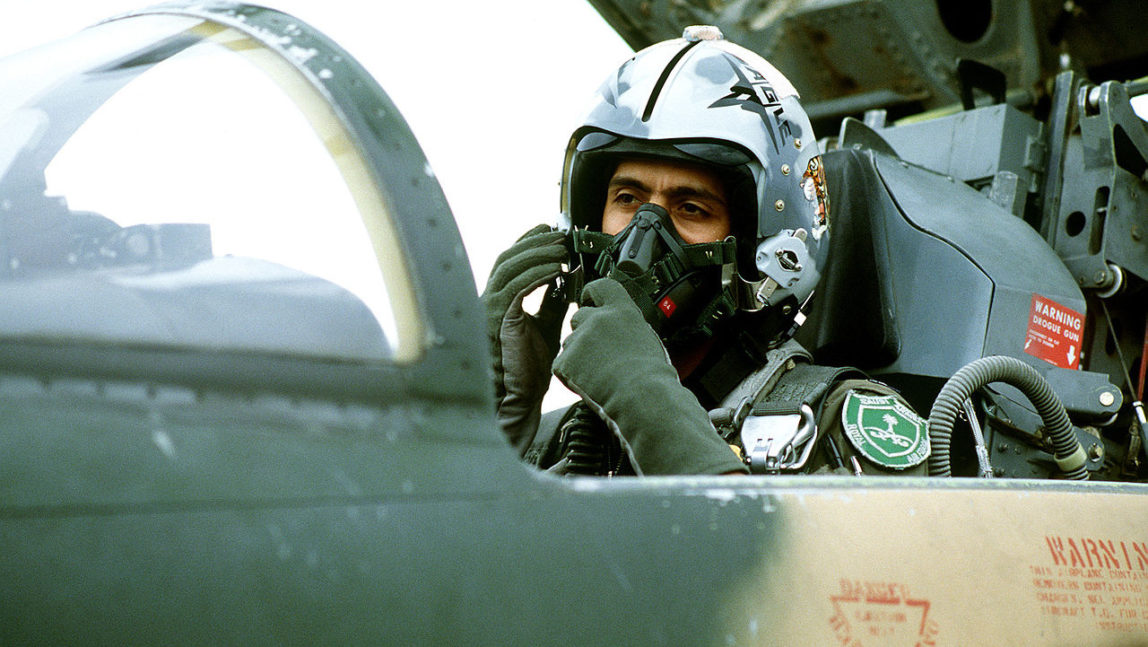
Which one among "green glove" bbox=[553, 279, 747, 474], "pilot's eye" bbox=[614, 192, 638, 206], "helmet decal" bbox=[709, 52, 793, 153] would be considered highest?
"helmet decal" bbox=[709, 52, 793, 153]

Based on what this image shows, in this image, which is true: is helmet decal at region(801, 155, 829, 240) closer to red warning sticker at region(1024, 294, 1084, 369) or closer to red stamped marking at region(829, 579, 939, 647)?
red warning sticker at region(1024, 294, 1084, 369)

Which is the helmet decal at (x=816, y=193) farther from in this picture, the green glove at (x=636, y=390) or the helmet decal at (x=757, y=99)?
the green glove at (x=636, y=390)

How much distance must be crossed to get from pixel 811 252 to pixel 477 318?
1.39 m

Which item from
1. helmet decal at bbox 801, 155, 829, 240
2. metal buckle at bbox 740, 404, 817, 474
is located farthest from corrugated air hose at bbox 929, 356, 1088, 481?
helmet decal at bbox 801, 155, 829, 240

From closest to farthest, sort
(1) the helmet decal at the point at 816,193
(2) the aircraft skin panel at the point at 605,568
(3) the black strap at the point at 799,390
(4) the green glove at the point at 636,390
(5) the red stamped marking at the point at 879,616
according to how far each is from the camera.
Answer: (2) the aircraft skin panel at the point at 605,568
(5) the red stamped marking at the point at 879,616
(4) the green glove at the point at 636,390
(3) the black strap at the point at 799,390
(1) the helmet decal at the point at 816,193

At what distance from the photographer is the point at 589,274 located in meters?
2.21

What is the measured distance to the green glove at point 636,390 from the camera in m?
1.43

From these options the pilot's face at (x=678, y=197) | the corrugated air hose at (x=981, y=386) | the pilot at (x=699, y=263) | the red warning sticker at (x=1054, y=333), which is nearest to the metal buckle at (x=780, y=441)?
the pilot at (x=699, y=263)

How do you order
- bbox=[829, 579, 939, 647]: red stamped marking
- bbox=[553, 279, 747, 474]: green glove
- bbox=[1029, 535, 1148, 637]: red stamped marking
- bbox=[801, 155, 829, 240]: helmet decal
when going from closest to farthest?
bbox=[829, 579, 939, 647]: red stamped marking, bbox=[1029, 535, 1148, 637]: red stamped marking, bbox=[553, 279, 747, 474]: green glove, bbox=[801, 155, 829, 240]: helmet decal

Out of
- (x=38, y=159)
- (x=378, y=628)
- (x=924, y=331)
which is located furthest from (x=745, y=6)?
(x=378, y=628)

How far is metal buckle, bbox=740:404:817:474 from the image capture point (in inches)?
69.6

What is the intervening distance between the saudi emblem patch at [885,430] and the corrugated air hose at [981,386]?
0.05 meters

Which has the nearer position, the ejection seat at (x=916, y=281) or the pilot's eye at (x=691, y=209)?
the pilot's eye at (x=691, y=209)

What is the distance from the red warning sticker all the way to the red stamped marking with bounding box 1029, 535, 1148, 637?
94cm
